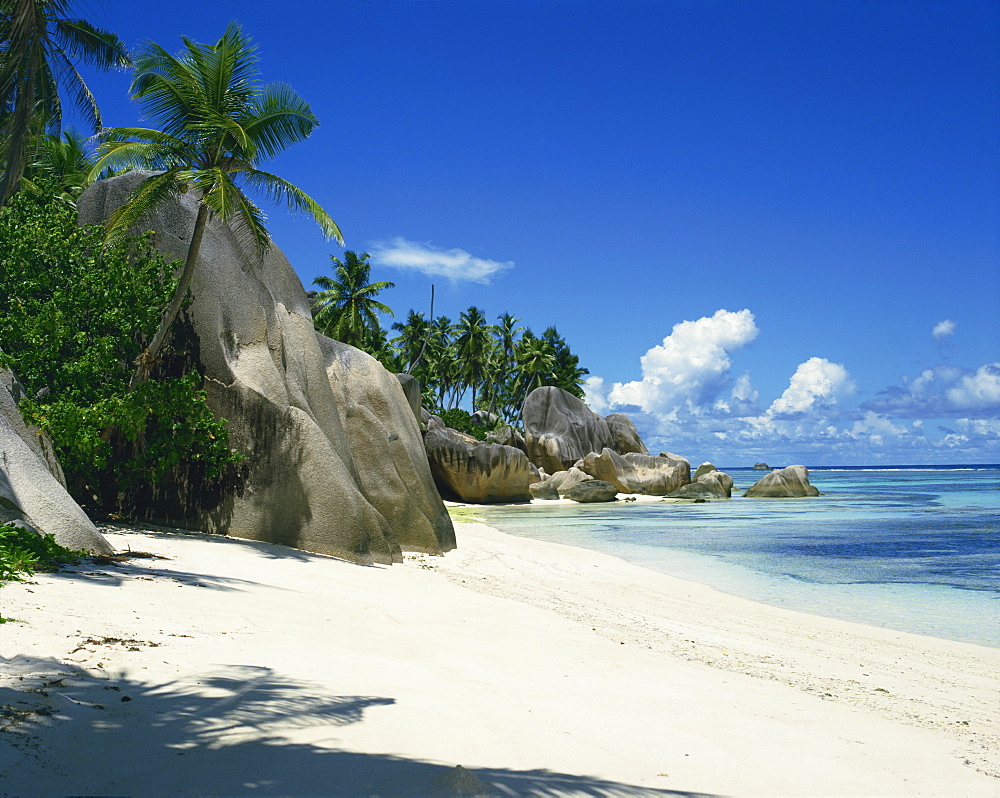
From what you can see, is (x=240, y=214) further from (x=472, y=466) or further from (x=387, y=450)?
(x=472, y=466)

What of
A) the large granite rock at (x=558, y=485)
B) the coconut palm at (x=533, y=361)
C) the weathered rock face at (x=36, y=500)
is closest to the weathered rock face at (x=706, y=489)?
the large granite rock at (x=558, y=485)

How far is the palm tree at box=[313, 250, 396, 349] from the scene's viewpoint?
44.8 metres

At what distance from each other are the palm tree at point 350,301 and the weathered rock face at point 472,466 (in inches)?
358

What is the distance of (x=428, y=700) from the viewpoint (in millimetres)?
4742

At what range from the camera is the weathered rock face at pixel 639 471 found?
4981cm

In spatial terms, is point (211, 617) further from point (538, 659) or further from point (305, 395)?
point (305, 395)

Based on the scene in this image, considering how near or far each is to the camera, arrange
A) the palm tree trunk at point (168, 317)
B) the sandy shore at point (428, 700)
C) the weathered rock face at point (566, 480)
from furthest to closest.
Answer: the weathered rock face at point (566, 480)
the palm tree trunk at point (168, 317)
the sandy shore at point (428, 700)

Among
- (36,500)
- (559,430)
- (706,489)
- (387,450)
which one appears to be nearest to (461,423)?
(559,430)

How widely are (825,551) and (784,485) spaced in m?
32.6

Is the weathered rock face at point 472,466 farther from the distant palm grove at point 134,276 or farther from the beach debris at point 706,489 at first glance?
the distant palm grove at point 134,276

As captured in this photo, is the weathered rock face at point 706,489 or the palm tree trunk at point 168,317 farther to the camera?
the weathered rock face at point 706,489

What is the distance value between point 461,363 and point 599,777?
61.5 meters

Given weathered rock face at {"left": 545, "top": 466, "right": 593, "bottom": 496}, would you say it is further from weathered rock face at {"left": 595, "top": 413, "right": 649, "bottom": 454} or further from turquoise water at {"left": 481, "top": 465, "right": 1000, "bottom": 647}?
weathered rock face at {"left": 595, "top": 413, "right": 649, "bottom": 454}

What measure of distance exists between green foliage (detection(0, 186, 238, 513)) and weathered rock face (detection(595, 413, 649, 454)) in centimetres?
5039
